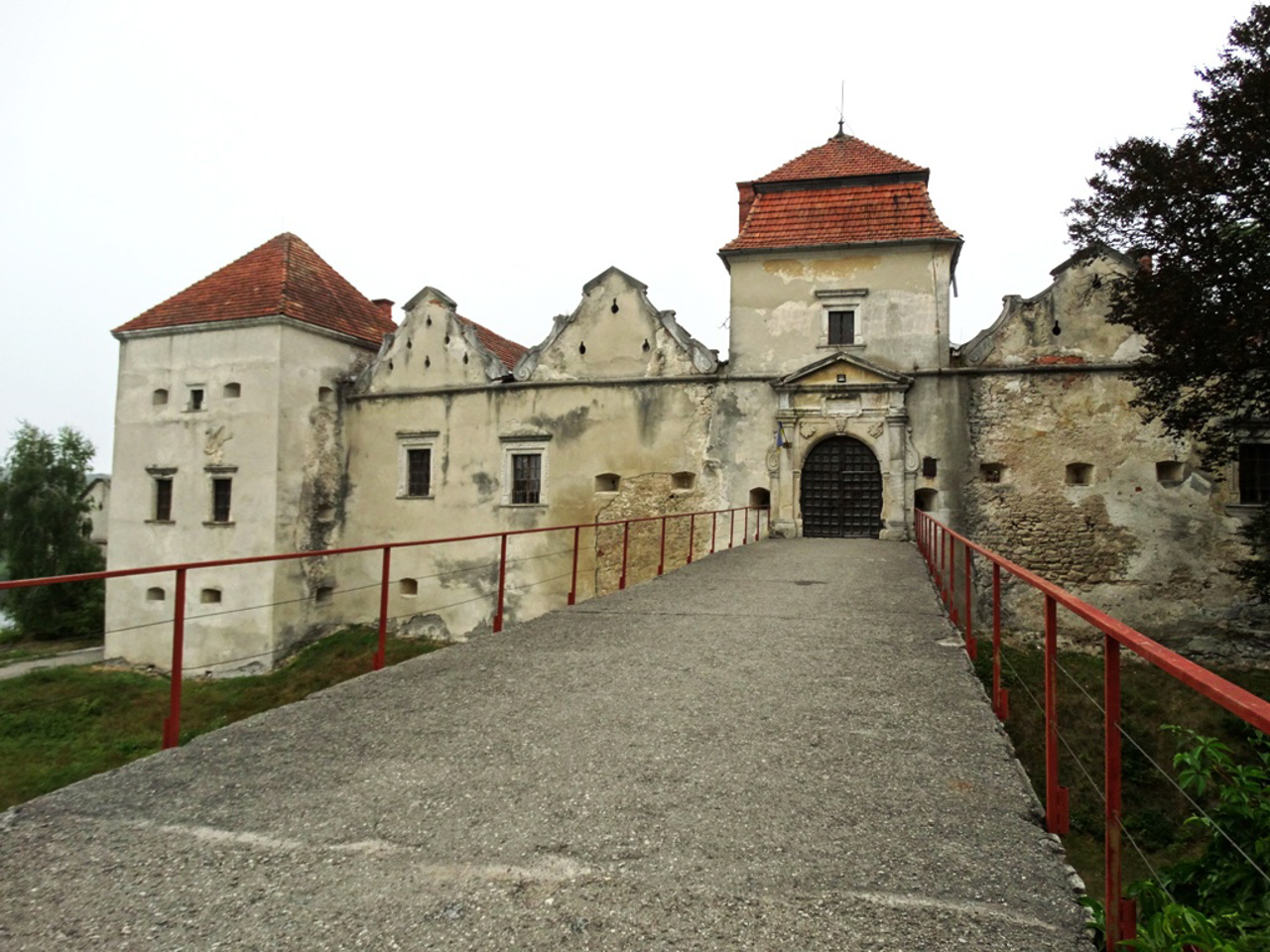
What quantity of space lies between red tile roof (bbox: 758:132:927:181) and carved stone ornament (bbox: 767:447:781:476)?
631 cm

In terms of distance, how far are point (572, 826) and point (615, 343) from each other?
15493mm

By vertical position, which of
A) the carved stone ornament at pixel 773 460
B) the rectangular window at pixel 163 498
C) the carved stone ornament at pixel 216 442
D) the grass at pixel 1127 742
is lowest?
the grass at pixel 1127 742

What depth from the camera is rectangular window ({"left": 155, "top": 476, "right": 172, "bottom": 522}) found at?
1989 cm

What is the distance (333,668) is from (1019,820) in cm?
1726

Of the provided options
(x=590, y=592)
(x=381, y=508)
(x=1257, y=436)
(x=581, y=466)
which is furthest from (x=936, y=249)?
(x=381, y=508)

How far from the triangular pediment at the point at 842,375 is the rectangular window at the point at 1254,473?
241 inches

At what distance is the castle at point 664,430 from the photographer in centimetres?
1523

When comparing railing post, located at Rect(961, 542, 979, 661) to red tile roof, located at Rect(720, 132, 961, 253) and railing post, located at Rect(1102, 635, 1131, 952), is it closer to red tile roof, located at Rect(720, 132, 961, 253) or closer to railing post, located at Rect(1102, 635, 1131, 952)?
railing post, located at Rect(1102, 635, 1131, 952)

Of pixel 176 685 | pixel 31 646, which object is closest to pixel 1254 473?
pixel 176 685

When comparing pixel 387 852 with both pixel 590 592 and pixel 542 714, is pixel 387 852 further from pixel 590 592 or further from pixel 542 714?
pixel 590 592

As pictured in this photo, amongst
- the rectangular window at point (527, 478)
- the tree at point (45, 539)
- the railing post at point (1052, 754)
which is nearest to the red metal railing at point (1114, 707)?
the railing post at point (1052, 754)

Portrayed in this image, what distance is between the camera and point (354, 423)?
20.1 m

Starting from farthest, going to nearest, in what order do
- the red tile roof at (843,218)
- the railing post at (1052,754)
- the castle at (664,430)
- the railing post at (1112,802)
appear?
the red tile roof at (843,218) → the castle at (664,430) → the railing post at (1052,754) → the railing post at (1112,802)

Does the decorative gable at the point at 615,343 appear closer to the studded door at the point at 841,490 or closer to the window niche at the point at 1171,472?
the studded door at the point at 841,490
